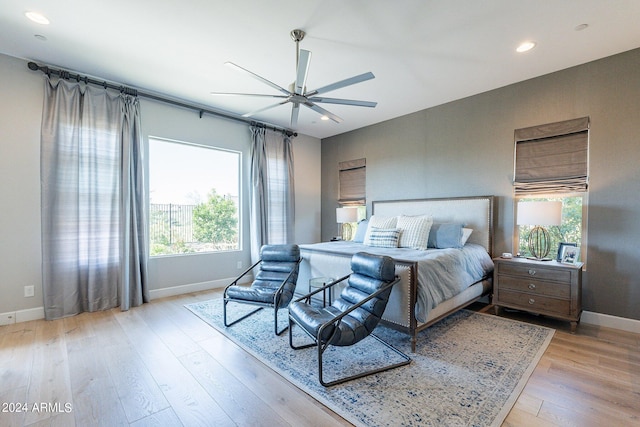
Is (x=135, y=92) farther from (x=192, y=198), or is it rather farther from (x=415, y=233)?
(x=415, y=233)

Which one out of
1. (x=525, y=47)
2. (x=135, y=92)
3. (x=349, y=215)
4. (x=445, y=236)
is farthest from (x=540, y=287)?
(x=135, y=92)

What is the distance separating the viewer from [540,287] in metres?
3.22

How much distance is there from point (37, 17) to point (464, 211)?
17.4 ft

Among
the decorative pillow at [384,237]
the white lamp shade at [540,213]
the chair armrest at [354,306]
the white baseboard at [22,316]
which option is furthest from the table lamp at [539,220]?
the white baseboard at [22,316]

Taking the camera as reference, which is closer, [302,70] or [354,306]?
[354,306]

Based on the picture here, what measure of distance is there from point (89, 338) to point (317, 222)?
14.7 feet

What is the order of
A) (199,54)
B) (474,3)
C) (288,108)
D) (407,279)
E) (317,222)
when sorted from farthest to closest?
1. (317,222)
2. (288,108)
3. (199,54)
4. (407,279)
5. (474,3)

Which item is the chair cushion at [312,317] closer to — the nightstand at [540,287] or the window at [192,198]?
the nightstand at [540,287]

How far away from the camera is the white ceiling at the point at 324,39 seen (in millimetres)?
2424

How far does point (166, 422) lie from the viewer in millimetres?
1741

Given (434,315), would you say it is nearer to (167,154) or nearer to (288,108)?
(288,108)

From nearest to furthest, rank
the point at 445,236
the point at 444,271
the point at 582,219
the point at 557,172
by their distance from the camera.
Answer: the point at 444,271
the point at 582,219
the point at 557,172
the point at 445,236

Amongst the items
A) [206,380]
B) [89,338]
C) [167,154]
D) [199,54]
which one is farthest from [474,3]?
[89,338]

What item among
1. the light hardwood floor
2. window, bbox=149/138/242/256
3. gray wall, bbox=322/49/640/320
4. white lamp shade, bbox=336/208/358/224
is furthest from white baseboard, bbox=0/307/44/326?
gray wall, bbox=322/49/640/320
